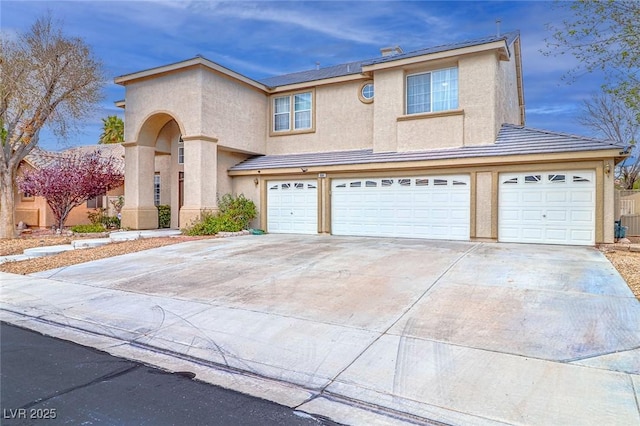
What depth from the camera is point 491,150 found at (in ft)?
44.4

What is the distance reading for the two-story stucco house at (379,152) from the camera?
12.9 m

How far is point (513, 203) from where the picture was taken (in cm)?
1340

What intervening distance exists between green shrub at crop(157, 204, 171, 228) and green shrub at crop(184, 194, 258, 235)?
379 cm

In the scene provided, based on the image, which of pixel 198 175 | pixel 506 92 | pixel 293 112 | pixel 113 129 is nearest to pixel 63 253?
pixel 198 175

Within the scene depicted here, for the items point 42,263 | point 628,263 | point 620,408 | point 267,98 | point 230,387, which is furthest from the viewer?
point 267,98

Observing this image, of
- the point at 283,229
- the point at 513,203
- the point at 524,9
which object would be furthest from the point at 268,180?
the point at 524,9

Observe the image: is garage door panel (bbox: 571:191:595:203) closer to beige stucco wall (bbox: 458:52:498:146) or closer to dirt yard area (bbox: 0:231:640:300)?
dirt yard area (bbox: 0:231:640:300)

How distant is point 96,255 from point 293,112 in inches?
430

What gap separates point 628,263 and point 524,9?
900 cm

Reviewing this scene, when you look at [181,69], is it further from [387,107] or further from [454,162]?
[454,162]

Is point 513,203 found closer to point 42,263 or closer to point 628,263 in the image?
point 628,263

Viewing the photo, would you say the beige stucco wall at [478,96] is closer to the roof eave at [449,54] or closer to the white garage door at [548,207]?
the roof eave at [449,54]

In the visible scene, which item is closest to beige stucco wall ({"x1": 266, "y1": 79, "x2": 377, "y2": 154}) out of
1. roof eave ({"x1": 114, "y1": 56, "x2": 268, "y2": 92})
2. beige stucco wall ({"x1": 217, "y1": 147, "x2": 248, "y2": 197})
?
beige stucco wall ({"x1": 217, "y1": 147, "x2": 248, "y2": 197})

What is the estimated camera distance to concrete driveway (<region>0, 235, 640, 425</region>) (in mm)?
3695
